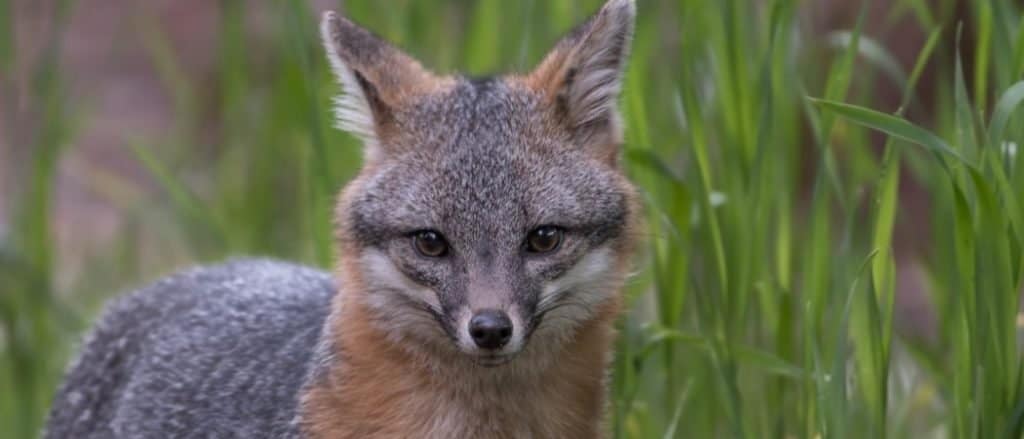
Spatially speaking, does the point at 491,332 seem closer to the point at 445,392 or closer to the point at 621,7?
the point at 445,392

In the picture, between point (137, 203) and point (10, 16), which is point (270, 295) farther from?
point (137, 203)

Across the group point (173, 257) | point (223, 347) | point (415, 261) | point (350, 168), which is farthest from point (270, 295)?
point (173, 257)

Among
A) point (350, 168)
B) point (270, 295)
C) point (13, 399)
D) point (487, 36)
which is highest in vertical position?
point (487, 36)

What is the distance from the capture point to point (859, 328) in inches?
156

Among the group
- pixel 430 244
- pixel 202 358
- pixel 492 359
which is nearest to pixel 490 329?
pixel 492 359

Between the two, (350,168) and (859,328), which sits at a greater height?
(350,168)

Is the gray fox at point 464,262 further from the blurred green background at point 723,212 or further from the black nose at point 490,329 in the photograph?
the blurred green background at point 723,212

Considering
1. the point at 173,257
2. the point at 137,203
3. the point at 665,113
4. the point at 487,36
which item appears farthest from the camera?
the point at 173,257

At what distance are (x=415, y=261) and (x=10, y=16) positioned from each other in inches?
90.7

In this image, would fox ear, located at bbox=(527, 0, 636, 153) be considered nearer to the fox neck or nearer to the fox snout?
the fox neck

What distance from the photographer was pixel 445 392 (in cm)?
394

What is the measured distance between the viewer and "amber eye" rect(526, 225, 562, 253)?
375 centimetres

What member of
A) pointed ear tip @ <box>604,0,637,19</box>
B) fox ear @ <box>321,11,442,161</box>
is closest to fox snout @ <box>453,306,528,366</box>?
fox ear @ <box>321,11,442,161</box>

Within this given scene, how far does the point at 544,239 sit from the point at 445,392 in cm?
45
